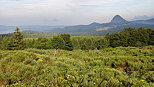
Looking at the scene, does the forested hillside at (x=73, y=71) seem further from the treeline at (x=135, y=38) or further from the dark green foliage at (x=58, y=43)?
the treeline at (x=135, y=38)

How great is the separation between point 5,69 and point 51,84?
4439 mm

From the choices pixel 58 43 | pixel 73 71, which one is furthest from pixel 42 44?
pixel 73 71

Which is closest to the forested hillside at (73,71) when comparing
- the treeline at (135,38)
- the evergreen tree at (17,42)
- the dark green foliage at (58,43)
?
the evergreen tree at (17,42)

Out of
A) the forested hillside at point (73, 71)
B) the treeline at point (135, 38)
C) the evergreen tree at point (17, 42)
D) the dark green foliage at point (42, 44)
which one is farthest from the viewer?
the dark green foliage at point (42, 44)

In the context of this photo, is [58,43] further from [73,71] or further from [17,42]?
[73,71]

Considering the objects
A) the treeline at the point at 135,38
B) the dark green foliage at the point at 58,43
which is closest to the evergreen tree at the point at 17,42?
the dark green foliage at the point at 58,43

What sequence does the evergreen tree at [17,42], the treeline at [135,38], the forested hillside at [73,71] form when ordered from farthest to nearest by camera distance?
the treeline at [135,38] → the evergreen tree at [17,42] → the forested hillside at [73,71]

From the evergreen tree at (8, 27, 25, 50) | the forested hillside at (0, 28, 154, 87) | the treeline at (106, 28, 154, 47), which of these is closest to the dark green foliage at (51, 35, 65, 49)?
the evergreen tree at (8, 27, 25, 50)

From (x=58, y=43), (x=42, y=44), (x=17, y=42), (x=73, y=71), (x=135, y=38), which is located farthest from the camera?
(x=42, y=44)

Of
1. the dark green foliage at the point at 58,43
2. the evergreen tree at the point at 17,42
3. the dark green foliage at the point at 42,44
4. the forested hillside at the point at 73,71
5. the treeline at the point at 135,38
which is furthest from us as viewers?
the dark green foliage at the point at 42,44

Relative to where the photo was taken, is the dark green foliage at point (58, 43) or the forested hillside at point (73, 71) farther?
the dark green foliage at point (58, 43)

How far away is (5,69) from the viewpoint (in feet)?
26.9

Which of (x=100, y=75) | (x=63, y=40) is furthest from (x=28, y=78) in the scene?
(x=63, y=40)

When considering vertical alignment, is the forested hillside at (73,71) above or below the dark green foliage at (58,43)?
above
